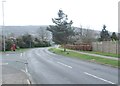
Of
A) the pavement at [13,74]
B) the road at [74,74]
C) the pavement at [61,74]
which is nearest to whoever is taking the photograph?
the road at [74,74]

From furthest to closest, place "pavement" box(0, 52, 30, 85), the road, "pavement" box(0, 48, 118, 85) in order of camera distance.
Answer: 1. "pavement" box(0, 52, 30, 85)
2. "pavement" box(0, 48, 118, 85)
3. the road

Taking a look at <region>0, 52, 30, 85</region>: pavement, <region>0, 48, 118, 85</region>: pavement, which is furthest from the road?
<region>0, 52, 30, 85</region>: pavement

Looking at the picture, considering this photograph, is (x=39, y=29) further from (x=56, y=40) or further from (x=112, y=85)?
(x=112, y=85)

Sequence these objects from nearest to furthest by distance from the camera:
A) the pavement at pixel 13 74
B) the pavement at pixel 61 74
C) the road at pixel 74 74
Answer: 1. the road at pixel 74 74
2. the pavement at pixel 61 74
3. the pavement at pixel 13 74

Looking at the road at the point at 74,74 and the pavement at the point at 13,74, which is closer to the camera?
the road at the point at 74,74

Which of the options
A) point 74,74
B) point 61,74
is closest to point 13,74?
point 61,74

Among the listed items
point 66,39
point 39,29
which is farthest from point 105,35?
point 39,29

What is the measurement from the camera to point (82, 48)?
64938 mm

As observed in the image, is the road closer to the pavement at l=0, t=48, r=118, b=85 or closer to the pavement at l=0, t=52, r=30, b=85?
the pavement at l=0, t=48, r=118, b=85

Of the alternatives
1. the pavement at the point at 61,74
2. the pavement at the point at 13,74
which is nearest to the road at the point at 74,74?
the pavement at the point at 61,74

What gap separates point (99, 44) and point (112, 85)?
40.4 metres

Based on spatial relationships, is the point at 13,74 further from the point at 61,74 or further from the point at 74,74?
the point at 74,74

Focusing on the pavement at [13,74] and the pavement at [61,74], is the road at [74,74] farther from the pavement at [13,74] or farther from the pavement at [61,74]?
the pavement at [13,74]

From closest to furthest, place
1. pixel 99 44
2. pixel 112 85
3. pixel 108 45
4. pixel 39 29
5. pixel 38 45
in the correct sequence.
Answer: pixel 112 85 < pixel 108 45 < pixel 99 44 < pixel 38 45 < pixel 39 29
